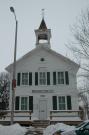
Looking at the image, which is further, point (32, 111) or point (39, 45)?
point (39, 45)

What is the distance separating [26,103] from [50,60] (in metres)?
5.83

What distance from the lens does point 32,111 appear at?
23188 millimetres

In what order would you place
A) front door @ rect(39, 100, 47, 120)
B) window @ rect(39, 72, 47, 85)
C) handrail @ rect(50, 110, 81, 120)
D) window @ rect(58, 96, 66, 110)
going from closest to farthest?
handrail @ rect(50, 110, 81, 120) < window @ rect(58, 96, 66, 110) < front door @ rect(39, 100, 47, 120) < window @ rect(39, 72, 47, 85)

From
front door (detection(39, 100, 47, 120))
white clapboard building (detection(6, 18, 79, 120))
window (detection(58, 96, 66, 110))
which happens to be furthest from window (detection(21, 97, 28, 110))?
window (detection(58, 96, 66, 110))

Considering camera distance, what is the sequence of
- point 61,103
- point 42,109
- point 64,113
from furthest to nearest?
point 42,109
point 61,103
point 64,113

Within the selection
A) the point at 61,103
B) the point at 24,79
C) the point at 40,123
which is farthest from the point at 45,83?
the point at 40,123

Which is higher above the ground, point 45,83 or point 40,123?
point 45,83

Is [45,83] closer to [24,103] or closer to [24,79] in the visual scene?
[24,79]

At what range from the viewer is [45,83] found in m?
24.3

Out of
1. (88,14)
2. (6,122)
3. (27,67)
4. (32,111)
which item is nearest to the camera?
(88,14)

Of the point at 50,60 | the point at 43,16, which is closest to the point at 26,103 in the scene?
the point at 50,60

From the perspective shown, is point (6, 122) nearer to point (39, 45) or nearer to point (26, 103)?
point (26, 103)

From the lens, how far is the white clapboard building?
23297 millimetres

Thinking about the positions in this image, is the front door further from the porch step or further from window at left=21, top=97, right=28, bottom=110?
the porch step
